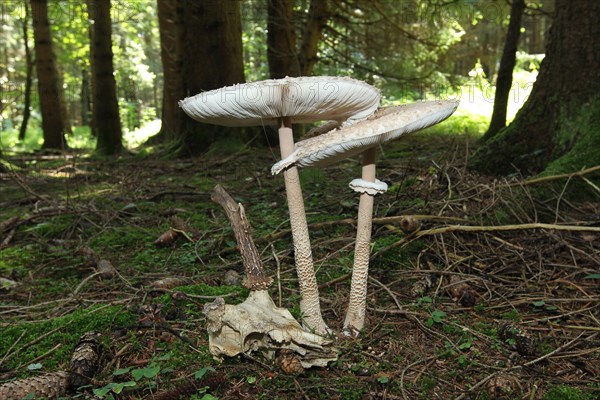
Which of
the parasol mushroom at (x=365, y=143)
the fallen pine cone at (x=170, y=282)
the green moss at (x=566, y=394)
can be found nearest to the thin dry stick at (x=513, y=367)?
the green moss at (x=566, y=394)

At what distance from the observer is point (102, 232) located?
441 centimetres

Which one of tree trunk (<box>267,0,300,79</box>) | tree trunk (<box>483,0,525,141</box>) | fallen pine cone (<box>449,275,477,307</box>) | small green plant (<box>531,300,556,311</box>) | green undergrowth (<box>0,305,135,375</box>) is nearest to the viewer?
green undergrowth (<box>0,305,135,375</box>)

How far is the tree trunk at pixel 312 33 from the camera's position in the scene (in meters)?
8.91

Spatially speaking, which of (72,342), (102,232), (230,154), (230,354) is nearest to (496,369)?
(230,354)

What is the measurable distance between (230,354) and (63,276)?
7.25 ft

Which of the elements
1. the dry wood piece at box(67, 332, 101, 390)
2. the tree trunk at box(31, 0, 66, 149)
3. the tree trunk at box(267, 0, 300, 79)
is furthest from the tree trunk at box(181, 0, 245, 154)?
the dry wood piece at box(67, 332, 101, 390)

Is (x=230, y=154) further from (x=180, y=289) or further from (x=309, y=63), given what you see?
(x=180, y=289)

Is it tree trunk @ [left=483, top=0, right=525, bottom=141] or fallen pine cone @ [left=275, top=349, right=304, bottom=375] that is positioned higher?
tree trunk @ [left=483, top=0, right=525, bottom=141]

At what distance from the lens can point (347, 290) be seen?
291cm

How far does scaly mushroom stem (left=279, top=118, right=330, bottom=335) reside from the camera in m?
2.20

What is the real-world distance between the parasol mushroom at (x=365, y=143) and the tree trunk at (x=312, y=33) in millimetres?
7235

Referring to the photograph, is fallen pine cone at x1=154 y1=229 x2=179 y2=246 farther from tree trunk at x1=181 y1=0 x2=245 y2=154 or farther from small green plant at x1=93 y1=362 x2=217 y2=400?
tree trunk at x1=181 y1=0 x2=245 y2=154

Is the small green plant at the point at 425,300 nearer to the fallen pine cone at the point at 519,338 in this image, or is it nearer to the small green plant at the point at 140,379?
the fallen pine cone at the point at 519,338

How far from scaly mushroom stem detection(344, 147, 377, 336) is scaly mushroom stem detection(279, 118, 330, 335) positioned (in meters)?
0.16
